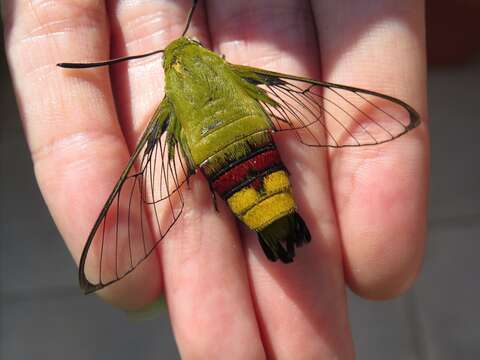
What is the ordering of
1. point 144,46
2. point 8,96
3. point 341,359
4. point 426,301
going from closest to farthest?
point 341,359 → point 144,46 → point 426,301 → point 8,96

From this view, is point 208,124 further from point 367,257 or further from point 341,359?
point 341,359

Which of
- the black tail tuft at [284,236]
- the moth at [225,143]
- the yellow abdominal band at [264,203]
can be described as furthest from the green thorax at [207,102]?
the black tail tuft at [284,236]

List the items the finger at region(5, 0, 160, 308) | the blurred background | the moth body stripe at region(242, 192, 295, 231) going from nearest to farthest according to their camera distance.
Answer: the moth body stripe at region(242, 192, 295, 231) → the finger at region(5, 0, 160, 308) → the blurred background

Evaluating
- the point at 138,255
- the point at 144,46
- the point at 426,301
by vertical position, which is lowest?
the point at 426,301

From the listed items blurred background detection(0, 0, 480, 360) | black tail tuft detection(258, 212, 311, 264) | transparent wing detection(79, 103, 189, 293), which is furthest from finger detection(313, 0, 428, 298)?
blurred background detection(0, 0, 480, 360)

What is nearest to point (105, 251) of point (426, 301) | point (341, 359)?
point (341, 359)

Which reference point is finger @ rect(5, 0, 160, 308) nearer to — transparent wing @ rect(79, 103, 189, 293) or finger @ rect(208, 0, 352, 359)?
transparent wing @ rect(79, 103, 189, 293)

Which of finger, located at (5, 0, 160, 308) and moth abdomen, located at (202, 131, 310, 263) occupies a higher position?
finger, located at (5, 0, 160, 308)

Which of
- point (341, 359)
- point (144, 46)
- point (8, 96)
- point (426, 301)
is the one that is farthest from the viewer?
point (8, 96)
